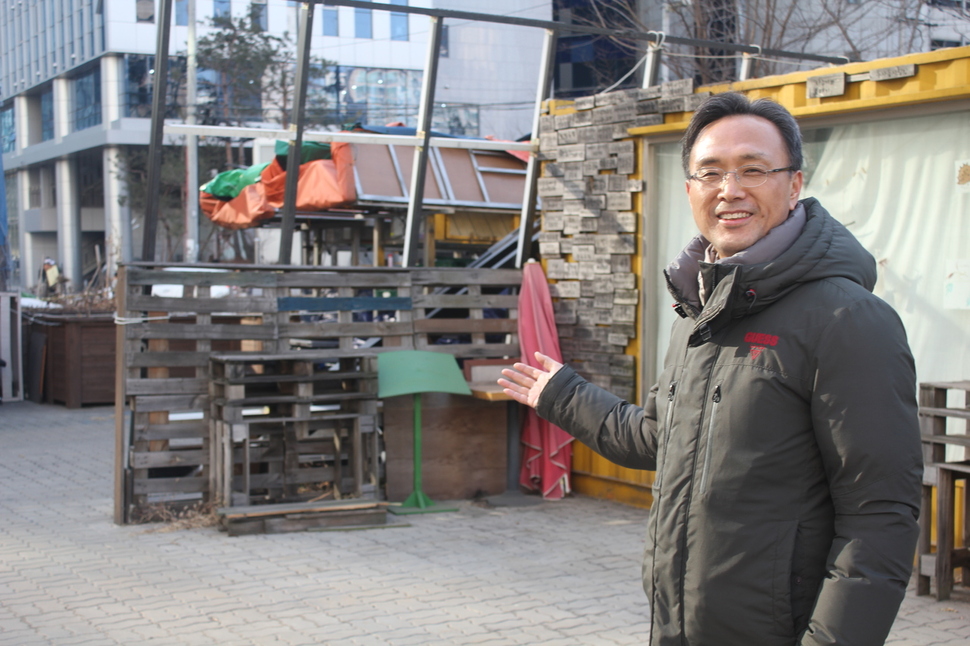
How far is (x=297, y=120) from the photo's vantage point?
7.92 m

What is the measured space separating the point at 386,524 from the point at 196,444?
5.83ft

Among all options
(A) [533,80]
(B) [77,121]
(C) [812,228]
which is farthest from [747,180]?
(B) [77,121]

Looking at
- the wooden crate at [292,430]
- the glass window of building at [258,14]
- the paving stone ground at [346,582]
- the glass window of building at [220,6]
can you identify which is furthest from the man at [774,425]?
the glass window of building at [220,6]

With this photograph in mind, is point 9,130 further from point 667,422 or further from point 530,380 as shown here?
point 667,422

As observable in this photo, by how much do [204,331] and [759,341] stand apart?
610cm

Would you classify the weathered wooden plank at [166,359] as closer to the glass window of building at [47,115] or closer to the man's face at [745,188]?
the man's face at [745,188]

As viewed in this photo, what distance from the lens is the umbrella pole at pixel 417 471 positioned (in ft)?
26.6

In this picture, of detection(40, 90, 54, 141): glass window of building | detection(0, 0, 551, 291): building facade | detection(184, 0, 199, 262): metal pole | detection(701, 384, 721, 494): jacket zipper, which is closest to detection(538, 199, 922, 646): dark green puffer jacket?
detection(701, 384, 721, 494): jacket zipper

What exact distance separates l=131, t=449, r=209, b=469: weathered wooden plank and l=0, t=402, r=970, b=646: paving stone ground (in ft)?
1.54

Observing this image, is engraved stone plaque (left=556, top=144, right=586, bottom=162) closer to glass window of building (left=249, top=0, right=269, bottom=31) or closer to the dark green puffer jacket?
the dark green puffer jacket

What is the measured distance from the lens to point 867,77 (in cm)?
654

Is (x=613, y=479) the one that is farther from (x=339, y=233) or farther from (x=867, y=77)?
(x=339, y=233)

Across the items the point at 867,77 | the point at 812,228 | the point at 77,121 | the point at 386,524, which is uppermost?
the point at 77,121

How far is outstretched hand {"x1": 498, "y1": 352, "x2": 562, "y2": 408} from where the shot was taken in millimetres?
3014
